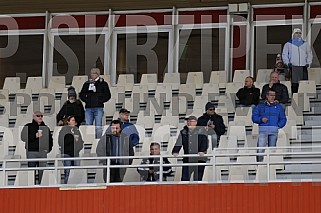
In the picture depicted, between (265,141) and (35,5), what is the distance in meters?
7.23

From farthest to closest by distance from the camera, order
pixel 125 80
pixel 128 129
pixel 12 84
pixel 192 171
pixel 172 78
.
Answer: pixel 12 84 < pixel 125 80 < pixel 172 78 < pixel 128 129 < pixel 192 171

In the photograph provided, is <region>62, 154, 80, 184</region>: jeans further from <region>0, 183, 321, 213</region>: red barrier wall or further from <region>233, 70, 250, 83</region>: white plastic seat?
<region>233, 70, 250, 83</region>: white plastic seat

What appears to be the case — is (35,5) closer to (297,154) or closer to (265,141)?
(265,141)

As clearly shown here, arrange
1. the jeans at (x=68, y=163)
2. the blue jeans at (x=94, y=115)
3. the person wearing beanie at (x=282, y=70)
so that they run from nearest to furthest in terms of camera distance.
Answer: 1. the jeans at (x=68, y=163)
2. the blue jeans at (x=94, y=115)
3. the person wearing beanie at (x=282, y=70)

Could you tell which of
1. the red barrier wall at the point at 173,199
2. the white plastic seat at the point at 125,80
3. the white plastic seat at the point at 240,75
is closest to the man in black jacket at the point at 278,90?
the white plastic seat at the point at 240,75

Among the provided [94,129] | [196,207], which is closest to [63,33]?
[94,129]

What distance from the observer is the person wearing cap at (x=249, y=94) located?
17.2 metres

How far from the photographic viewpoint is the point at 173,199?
14734 millimetres

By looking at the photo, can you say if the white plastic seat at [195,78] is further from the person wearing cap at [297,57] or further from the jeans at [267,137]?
the jeans at [267,137]

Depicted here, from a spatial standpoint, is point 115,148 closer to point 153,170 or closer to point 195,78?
point 153,170

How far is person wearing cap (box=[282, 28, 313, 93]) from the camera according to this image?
18.1 meters

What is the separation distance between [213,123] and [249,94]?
4.16 feet

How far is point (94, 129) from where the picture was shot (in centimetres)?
1728

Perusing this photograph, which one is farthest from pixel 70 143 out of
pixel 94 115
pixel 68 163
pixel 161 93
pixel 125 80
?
pixel 125 80
